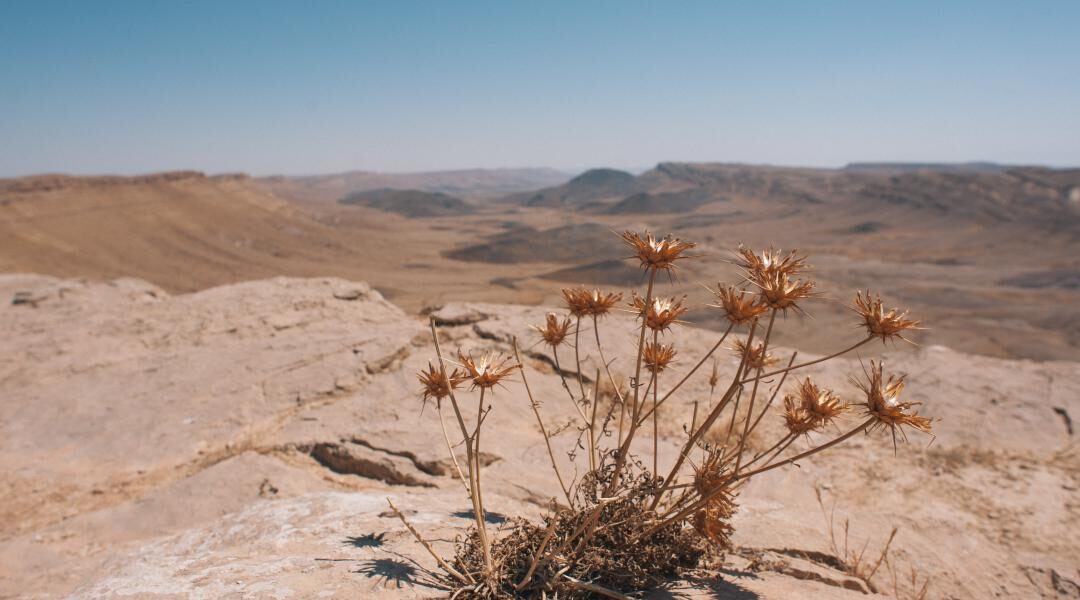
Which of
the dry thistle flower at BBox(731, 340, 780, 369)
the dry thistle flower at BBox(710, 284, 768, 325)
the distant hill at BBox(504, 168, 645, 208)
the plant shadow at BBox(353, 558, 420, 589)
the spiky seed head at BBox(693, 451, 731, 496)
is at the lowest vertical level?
the plant shadow at BBox(353, 558, 420, 589)

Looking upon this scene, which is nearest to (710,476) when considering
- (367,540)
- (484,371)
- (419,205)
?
(484,371)

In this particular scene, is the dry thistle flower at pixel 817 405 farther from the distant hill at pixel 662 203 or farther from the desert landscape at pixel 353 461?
the distant hill at pixel 662 203

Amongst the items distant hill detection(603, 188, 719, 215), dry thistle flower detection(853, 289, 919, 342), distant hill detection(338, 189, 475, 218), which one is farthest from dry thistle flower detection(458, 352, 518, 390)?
distant hill detection(338, 189, 475, 218)

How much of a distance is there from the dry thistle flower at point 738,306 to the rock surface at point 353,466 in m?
0.76

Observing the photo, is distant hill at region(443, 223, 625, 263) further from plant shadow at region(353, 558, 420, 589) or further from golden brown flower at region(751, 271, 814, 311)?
golden brown flower at region(751, 271, 814, 311)

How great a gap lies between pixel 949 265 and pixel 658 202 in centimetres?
3920

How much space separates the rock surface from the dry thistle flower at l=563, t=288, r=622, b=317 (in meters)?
0.38

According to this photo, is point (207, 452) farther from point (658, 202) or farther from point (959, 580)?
point (658, 202)

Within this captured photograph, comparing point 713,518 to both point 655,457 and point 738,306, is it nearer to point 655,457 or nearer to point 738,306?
point 655,457

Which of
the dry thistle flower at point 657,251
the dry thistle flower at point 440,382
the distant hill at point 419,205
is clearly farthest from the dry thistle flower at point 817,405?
the distant hill at point 419,205

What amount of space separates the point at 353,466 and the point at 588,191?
323 feet

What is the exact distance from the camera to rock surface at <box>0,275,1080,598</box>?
254 cm

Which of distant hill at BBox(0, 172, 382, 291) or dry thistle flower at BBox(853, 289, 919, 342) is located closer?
dry thistle flower at BBox(853, 289, 919, 342)

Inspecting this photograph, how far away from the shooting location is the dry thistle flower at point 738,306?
1795mm
